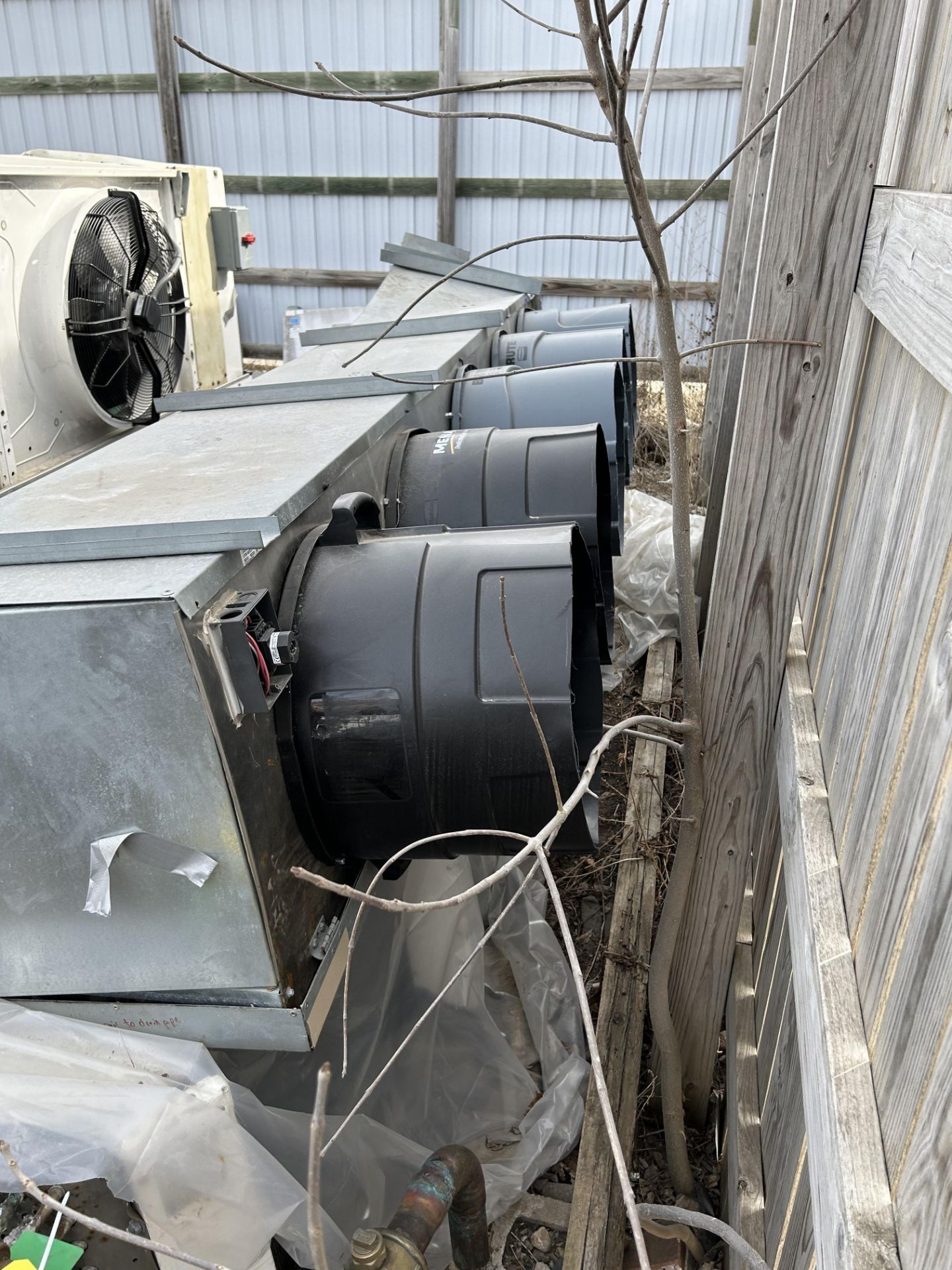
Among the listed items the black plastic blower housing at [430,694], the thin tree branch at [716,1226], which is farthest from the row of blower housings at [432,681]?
the thin tree branch at [716,1226]

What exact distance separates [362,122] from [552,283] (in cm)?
202

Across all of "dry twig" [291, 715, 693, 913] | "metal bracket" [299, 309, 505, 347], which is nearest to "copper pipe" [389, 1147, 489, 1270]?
"dry twig" [291, 715, 693, 913]

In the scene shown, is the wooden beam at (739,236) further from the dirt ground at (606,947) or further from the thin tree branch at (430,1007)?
the thin tree branch at (430,1007)

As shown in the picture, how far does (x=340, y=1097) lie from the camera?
1.84 m

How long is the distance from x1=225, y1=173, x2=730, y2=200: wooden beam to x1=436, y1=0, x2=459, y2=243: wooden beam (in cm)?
12

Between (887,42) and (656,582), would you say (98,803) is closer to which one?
(887,42)

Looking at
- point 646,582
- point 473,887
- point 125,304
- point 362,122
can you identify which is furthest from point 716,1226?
point 362,122

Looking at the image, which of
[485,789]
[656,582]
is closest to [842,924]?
[485,789]

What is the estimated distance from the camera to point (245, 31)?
7406 millimetres

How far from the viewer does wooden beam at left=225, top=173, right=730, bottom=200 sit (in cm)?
707

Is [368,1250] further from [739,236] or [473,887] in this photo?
[739,236]

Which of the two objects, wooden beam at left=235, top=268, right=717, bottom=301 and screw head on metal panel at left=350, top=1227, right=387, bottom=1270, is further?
wooden beam at left=235, top=268, right=717, bottom=301

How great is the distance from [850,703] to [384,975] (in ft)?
4.02

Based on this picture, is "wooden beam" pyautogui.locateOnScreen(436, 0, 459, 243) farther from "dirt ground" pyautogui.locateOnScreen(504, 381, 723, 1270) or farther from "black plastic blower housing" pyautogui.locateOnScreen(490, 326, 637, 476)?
"dirt ground" pyautogui.locateOnScreen(504, 381, 723, 1270)
